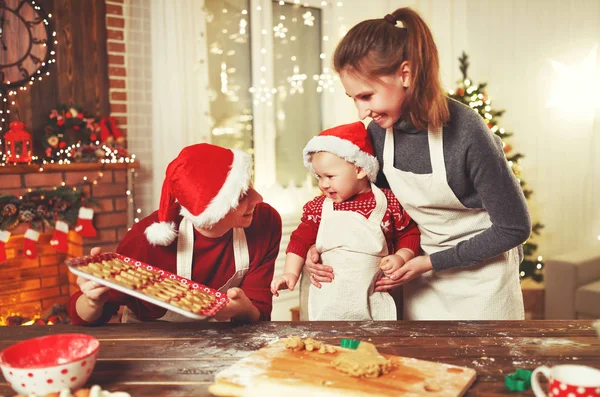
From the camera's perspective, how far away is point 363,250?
183 cm

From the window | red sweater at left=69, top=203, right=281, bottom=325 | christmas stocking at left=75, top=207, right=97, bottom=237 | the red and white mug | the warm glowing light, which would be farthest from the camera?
the warm glowing light

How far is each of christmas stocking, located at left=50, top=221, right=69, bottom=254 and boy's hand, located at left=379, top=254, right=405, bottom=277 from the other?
91.8 inches

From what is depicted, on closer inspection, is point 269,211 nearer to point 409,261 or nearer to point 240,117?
point 409,261

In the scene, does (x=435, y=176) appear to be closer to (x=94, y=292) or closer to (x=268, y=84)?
(x=94, y=292)

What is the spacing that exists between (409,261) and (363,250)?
6.2 inches

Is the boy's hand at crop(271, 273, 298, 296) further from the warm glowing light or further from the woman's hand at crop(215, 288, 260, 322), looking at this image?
the warm glowing light

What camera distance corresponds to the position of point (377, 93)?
1601mm

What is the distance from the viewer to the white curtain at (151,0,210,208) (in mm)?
3896

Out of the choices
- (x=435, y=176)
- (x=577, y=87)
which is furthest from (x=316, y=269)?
(x=577, y=87)

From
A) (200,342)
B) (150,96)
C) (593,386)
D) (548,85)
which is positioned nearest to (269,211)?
(200,342)

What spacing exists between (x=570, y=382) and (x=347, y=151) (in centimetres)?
103

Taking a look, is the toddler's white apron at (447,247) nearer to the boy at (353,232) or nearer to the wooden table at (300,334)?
the boy at (353,232)

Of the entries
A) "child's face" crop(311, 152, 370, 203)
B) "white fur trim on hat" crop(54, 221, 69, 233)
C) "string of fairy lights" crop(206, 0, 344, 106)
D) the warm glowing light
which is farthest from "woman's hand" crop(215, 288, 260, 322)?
the warm glowing light

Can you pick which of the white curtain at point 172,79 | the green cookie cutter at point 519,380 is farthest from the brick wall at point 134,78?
the green cookie cutter at point 519,380
